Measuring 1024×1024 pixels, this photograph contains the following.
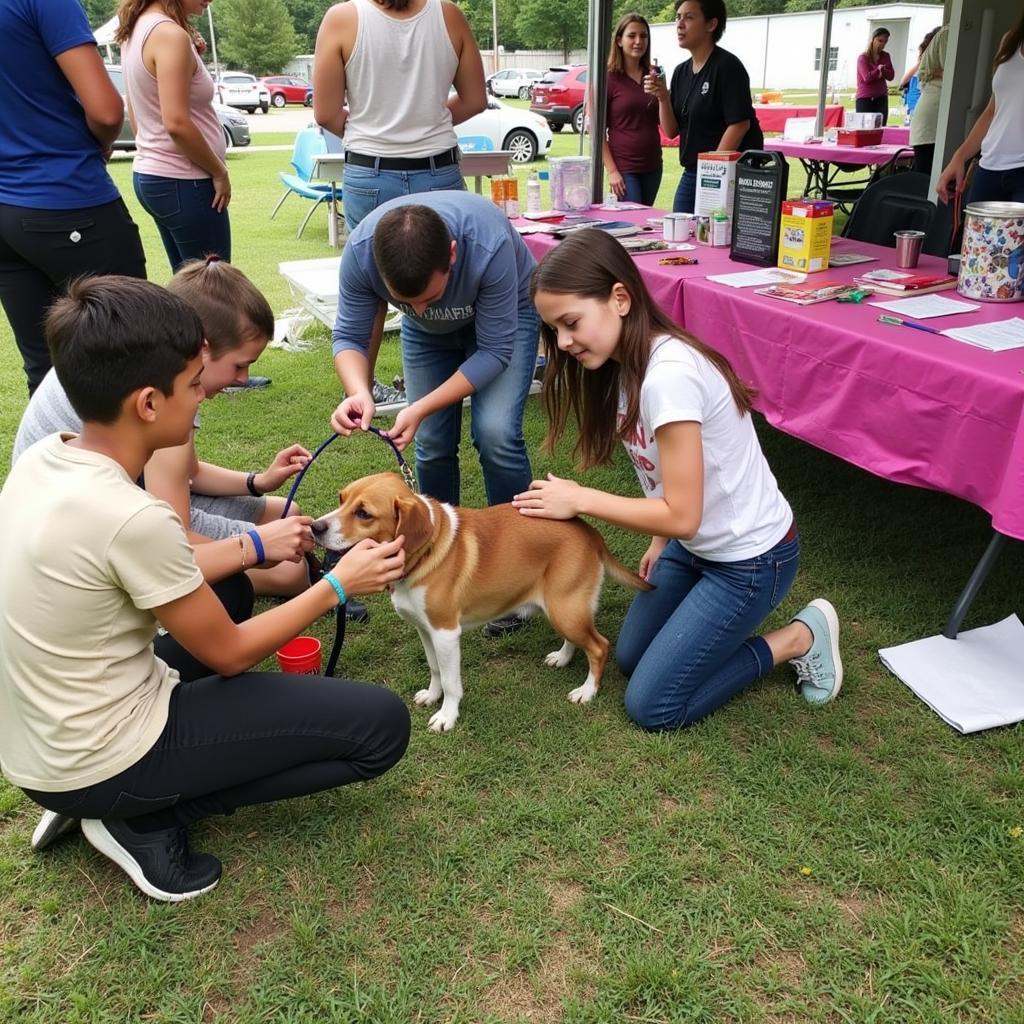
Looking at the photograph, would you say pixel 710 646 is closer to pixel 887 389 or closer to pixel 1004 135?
pixel 887 389

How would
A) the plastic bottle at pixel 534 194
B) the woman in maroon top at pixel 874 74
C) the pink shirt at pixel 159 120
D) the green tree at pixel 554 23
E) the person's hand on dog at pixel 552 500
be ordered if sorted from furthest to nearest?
the green tree at pixel 554 23
the woman in maroon top at pixel 874 74
the plastic bottle at pixel 534 194
the pink shirt at pixel 159 120
the person's hand on dog at pixel 552 500

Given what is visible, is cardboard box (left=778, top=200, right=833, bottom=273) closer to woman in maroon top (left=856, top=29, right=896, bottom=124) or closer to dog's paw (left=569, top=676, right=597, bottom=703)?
dog's paw (left=569, top=676, right=597, bottom=703)

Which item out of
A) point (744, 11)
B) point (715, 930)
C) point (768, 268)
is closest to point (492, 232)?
point (768, 268)

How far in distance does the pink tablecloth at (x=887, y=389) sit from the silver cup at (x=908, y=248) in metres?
0.31

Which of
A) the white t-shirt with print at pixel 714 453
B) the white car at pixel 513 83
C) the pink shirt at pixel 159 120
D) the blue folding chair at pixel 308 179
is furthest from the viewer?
the white car at pixel 513 83

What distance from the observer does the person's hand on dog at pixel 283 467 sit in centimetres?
322

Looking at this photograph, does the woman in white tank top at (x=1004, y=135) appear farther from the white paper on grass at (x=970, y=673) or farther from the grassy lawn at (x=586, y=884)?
the grassy lawn at (x=586, y=884)

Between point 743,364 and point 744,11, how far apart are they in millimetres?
63149

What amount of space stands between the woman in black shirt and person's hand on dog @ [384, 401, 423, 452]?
12.5 feet

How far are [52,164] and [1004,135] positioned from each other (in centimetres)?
501

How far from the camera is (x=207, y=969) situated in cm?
212

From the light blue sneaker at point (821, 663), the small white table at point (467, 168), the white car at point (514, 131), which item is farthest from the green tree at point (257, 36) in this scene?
the light blue sneaker at point (821, 663)

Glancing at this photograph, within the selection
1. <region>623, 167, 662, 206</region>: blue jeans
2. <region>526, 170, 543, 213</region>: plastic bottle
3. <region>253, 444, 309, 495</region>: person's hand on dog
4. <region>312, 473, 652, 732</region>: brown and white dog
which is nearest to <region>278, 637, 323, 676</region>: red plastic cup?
<region>312, 473, 652, 732</region>: brown and white dog

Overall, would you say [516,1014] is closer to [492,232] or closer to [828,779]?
[828,779]
